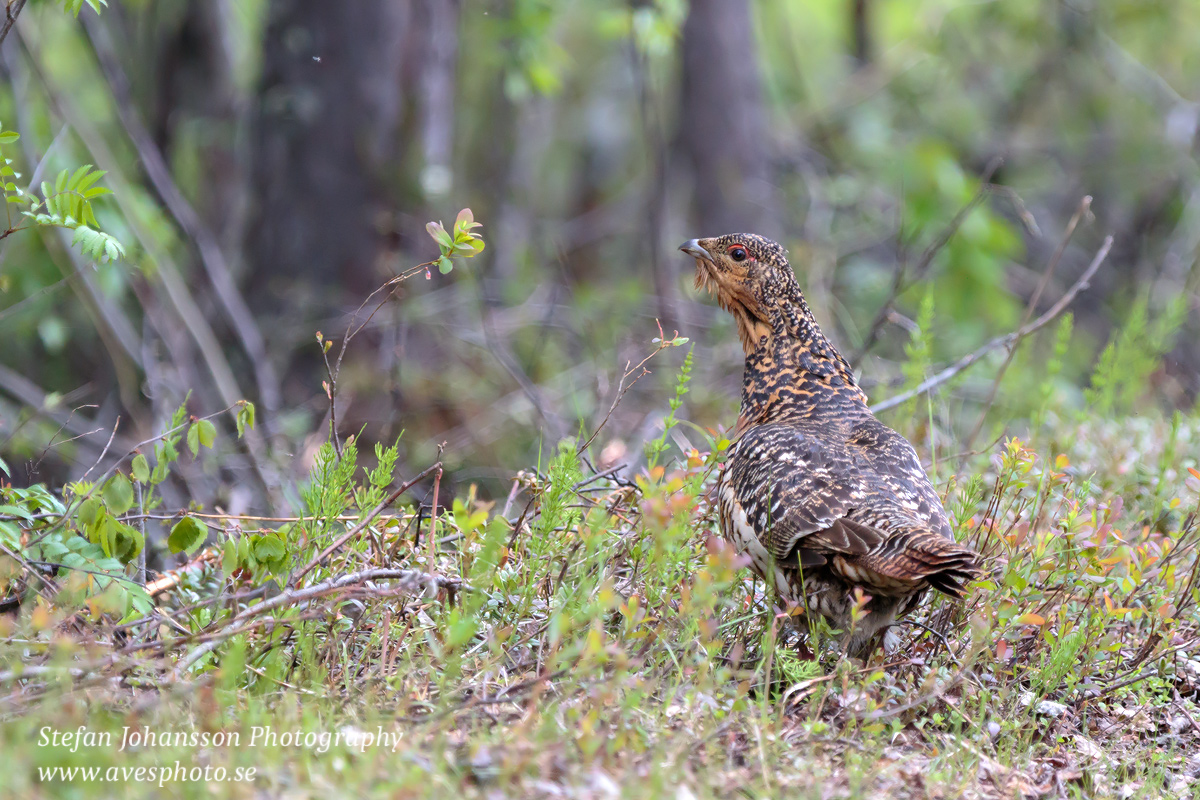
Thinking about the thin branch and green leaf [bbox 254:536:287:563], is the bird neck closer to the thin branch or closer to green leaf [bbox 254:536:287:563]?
green leaf [bbox 254:536:287:563]

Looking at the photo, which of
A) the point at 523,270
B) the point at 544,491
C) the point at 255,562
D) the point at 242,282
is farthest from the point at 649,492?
the point at 523,270

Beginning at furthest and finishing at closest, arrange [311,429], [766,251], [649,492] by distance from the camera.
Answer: [311,429], [766,251], [649,492]

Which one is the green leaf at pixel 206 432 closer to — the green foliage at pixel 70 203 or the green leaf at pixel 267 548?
the green leaf at pixel 267 548

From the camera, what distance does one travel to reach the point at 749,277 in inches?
212

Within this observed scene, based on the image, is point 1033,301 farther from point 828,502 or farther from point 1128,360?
point 828,502

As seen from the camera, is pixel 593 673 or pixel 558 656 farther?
pixel 593 673

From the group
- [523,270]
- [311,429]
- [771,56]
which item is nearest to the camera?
[311,429]

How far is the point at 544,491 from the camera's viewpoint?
13.8 feet

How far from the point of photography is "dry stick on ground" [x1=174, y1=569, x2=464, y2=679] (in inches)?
129

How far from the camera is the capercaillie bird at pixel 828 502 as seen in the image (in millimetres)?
3734

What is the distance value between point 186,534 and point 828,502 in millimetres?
2345

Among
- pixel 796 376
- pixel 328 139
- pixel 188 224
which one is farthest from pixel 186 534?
pixel 328 139

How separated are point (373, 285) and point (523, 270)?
4868mm

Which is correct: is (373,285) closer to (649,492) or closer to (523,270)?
(523,270)
